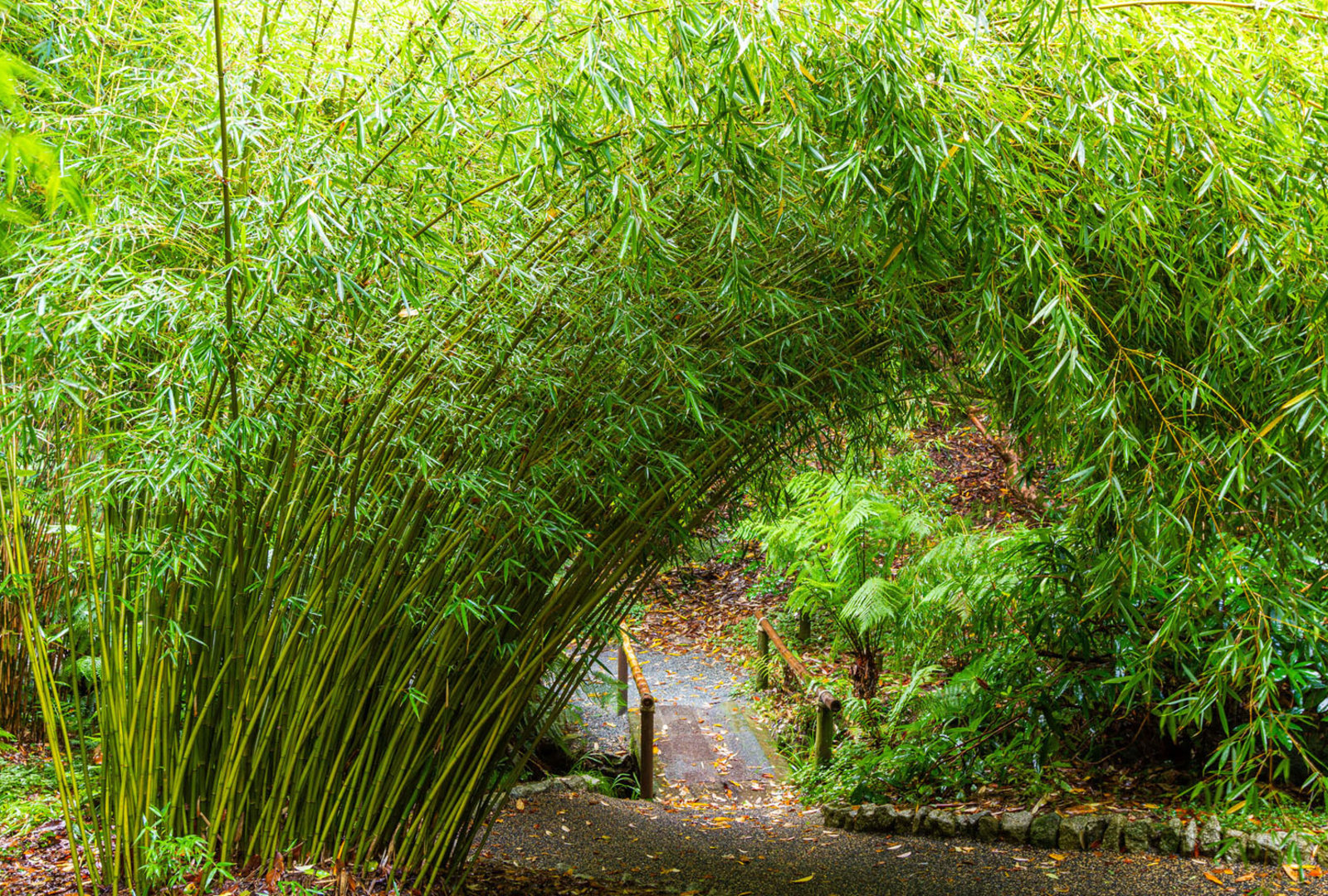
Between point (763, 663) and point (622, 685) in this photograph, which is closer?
point (622, 685)

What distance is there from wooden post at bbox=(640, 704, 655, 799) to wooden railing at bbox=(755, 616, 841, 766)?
92 cm

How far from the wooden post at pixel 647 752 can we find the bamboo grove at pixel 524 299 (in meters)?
2.22

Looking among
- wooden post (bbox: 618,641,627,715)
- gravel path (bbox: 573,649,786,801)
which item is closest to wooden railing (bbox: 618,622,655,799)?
wooden post (bbox: 618,641,627,715)

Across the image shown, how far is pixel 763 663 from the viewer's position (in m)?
7.06

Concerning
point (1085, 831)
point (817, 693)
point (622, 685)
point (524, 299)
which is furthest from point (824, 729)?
point (524, 299)

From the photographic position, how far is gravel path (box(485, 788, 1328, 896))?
337 centimetres

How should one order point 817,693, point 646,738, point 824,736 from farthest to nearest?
point 817,693 → point 824,736 → point 646,738

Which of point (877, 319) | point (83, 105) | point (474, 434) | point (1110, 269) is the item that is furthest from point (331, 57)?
point (1110, 269)

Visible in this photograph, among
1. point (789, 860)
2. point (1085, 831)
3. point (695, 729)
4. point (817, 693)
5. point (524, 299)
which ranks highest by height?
point (524, 299)

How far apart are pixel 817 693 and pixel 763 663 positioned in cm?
143

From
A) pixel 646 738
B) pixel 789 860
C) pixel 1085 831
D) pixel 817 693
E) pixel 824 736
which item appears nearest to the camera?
pixel 1085 831

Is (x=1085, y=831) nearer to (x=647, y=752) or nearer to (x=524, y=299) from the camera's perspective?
(x=647, y=752)

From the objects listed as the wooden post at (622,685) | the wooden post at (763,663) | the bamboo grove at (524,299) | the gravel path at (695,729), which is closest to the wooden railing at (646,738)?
the wooden post at (622,685)

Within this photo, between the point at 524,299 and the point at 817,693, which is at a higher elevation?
the point at 524,299
